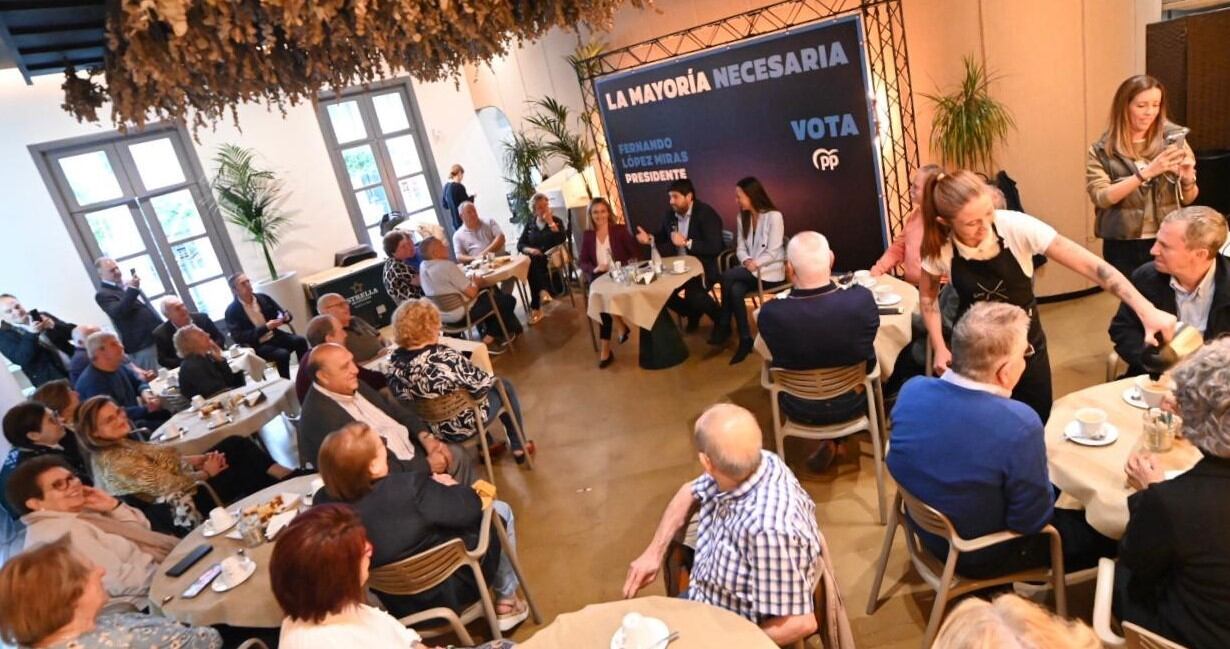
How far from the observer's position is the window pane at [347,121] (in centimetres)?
957

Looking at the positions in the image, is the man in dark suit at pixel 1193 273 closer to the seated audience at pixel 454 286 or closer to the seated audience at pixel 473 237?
the seated audience at pixel 454 286

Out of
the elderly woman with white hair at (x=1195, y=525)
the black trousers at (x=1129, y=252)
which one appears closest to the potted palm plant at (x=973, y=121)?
the black trousers at (x=1129, y=252)

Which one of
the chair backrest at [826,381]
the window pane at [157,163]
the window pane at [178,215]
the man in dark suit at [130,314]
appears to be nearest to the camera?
the chair backrest at [826,381]

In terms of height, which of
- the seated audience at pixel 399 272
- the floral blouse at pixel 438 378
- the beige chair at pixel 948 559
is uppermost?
the seated audience at pixel 399 272

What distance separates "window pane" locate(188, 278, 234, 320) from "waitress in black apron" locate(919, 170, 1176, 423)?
8621 mm

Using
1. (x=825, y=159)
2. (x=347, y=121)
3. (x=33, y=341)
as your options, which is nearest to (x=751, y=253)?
(x=825, y=159)

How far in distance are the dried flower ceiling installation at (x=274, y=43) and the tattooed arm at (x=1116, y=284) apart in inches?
77.0

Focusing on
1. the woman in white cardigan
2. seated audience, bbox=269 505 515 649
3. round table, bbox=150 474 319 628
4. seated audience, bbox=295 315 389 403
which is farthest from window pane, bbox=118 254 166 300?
seated audience, bbox=269 505 515 649

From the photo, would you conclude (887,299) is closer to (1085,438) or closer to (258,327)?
(1085,438)

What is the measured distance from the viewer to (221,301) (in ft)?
29.6

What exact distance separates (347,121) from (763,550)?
9.61 m

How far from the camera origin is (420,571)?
2521 mm

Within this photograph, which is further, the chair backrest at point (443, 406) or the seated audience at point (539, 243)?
the seated audience at point (539, 243)

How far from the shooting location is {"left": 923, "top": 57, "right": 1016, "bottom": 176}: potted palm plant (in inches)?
193
